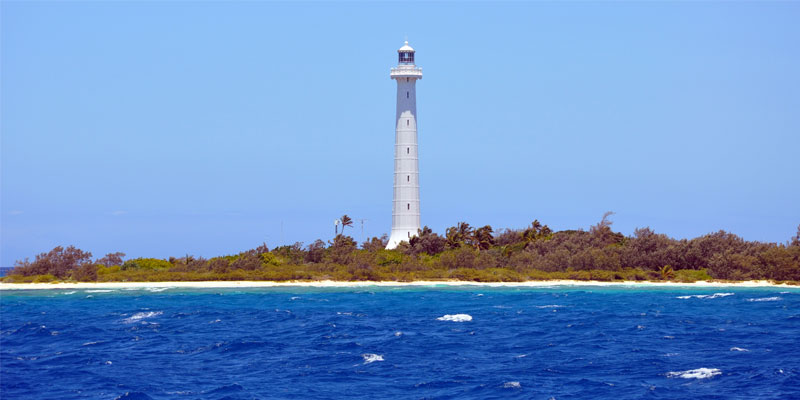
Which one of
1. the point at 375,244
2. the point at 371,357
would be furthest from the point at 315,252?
the point at 371,357

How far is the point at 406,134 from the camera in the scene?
63312 millimetres

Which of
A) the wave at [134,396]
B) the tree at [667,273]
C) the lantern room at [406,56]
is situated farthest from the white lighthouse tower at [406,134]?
the wave at [134,396]

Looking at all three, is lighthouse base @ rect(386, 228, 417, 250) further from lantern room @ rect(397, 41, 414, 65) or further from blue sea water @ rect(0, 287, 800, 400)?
blue sea water @ rect(0, 287, 800, 400)

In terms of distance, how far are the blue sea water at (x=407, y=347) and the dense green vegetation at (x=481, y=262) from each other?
1006 centimetres

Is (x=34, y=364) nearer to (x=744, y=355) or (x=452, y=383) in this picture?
(x=452, y=383)

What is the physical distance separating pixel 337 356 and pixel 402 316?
1011cm

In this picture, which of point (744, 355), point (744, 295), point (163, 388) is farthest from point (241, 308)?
point (744, 295)

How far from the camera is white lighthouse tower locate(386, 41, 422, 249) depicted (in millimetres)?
63344

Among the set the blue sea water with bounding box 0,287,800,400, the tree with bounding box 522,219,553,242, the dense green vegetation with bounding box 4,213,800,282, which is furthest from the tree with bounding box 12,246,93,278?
the tree with bounding box 522,219,553,242

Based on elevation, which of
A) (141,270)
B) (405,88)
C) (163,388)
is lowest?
(163,388)

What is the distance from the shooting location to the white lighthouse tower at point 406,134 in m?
63.3

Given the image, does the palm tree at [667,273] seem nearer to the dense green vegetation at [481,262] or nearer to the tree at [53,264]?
the dense green vegetation at [481,262]

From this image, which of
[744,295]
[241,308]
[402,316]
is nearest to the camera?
[402,316]

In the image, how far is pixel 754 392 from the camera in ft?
65.9
